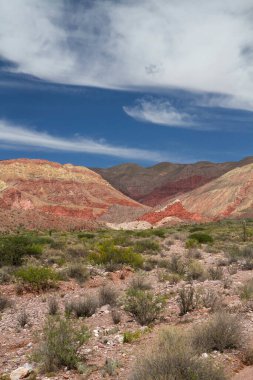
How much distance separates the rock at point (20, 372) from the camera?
7445 mm

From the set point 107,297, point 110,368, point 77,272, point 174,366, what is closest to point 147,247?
point 77,272

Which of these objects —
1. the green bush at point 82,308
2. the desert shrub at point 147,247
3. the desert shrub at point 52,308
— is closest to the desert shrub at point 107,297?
the green bush at point 82,308

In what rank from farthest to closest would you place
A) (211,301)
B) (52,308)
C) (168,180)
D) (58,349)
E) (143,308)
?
(168,180), (52,308), (211,301), (143,308), (58,349)

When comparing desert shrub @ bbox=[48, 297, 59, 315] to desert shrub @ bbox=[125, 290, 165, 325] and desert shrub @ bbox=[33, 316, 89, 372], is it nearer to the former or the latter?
Answer: desert shrub @ bbox=[125, 290, 165, 325]

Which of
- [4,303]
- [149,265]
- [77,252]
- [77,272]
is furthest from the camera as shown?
[77,252]

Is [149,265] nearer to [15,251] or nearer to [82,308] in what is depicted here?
[15,251]

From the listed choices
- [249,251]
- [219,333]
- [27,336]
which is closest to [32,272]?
[27,336]

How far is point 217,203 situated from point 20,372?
101400mm

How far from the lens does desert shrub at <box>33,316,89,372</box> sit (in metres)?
7.80

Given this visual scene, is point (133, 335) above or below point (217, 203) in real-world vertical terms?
below

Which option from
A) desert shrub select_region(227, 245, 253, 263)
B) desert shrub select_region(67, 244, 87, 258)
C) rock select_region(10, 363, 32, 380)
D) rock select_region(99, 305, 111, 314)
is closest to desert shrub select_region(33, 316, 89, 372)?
rock select_region(10, 363, 32, 380)

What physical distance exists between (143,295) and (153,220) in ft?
277

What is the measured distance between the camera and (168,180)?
183 metres

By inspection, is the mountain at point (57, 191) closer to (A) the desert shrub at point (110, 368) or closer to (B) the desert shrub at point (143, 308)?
(B) the desert shrub at point (143, 308)
